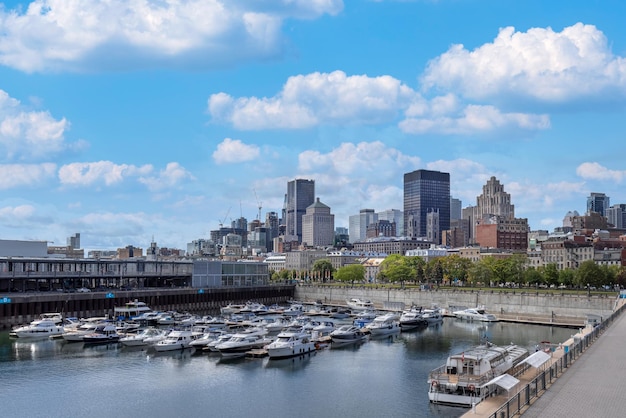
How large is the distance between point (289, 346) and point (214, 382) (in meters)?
17.4

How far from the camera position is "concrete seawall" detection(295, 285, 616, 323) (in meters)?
133

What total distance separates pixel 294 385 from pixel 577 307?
8397 cm

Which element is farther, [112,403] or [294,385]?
[294,385]

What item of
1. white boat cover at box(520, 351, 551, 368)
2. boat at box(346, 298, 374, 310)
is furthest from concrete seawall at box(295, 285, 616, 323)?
white boat cover at box(520, 351, 551, 368)

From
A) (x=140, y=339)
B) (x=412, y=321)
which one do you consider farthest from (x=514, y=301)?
(x=140, y=339)

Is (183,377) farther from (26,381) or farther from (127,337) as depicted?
(127,337)

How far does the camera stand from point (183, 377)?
7462 cm

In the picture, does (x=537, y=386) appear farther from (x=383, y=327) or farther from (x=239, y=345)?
(x=383, y=327)

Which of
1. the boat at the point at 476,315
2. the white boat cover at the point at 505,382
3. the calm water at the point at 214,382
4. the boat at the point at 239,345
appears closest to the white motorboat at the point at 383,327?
the calm water at the point at 214,382

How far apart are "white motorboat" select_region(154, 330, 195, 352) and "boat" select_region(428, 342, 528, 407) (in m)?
43.0

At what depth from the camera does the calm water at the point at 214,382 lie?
59513 millimetres

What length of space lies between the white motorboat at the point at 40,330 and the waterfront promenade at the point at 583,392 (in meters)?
75.8

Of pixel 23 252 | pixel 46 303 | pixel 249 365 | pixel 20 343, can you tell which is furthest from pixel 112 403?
pixel 23 252

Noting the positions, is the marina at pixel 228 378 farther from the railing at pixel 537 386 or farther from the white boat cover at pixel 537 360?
the railing at pixel 537 386
